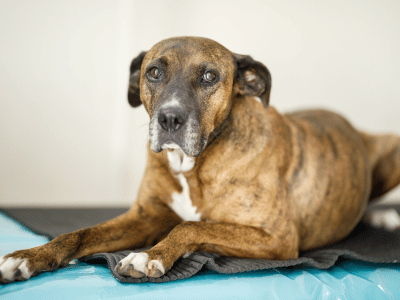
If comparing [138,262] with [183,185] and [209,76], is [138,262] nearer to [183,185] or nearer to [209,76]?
[183,185]

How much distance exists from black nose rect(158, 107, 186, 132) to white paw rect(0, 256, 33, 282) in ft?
2.66

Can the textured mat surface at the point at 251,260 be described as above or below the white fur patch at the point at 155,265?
below

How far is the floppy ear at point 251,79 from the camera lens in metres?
2.11

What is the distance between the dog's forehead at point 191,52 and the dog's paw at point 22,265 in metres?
1.12

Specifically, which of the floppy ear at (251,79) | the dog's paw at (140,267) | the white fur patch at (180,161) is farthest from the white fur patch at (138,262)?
the floppy ear at (251,79)

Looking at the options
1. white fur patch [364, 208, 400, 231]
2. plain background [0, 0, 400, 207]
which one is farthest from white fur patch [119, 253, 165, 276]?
plain background [0, 0, 400, 207]

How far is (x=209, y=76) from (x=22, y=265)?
1227 millimetres

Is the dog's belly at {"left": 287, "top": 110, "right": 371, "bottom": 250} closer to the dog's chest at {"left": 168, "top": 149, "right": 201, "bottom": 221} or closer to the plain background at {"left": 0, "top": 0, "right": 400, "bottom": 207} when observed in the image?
the dog's chest at {"left": 168, "top": 149, "right": 201, "bottom": 221}

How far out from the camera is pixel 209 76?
1.95m

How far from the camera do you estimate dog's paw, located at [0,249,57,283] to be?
1.40 meters

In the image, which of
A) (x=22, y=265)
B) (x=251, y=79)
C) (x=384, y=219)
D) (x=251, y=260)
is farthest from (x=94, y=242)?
(x=384, y=219)

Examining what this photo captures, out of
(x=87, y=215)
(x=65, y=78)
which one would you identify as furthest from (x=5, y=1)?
(x=87, y=215)

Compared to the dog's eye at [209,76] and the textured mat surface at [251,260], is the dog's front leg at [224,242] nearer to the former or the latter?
the textured mat surface at [251,260]

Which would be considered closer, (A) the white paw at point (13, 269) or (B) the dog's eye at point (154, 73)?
(A) the white paw at point (13, 269)
